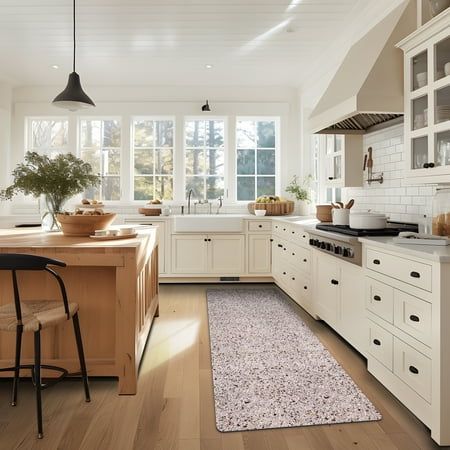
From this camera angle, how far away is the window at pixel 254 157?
6328mm

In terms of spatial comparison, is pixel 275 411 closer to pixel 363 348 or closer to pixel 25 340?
pixel 363 348

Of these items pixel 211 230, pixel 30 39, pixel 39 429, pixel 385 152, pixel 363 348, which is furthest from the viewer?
pixel 211 230

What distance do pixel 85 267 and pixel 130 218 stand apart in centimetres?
306

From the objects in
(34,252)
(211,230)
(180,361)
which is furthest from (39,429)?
(211,230)

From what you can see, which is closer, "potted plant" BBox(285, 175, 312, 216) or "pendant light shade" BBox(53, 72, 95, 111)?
"pendant light shade" BBox(53, 72, 95, 111)

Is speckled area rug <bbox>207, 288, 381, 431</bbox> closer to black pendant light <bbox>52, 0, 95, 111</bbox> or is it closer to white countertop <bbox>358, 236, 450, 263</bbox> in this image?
white countertop <bbox>358, 236, 450, 263</bbox>

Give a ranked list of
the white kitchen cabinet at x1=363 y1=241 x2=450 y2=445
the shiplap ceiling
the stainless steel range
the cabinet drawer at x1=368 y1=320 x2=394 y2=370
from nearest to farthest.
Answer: the white kitchen cabinet at x1=363 y1=241 x2=450 y2=445, the cabinet drawer at x1=368 y1=320 x2=394 y2=370, the stainless steel range, the shiplap ceiling

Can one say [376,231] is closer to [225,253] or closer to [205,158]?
[225,253]

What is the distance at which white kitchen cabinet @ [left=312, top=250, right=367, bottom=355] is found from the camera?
2854 millimetres

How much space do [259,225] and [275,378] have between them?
10.3 feet

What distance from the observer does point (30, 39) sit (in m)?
4.42

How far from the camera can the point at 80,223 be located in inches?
115

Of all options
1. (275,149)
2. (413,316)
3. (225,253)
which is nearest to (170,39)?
(275,149)

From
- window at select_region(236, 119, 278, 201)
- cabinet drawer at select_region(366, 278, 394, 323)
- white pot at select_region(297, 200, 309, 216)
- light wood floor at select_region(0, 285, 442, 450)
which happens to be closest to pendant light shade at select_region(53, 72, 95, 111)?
light wood floor at select_region(0, 285, 442, 450)
